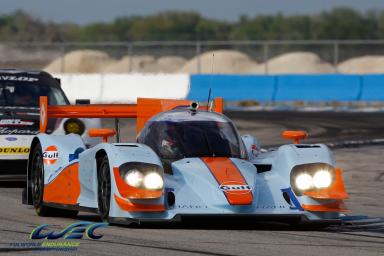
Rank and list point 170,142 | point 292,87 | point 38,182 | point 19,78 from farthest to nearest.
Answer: point 292,87
point 19,78
point 38,182
point 170,142

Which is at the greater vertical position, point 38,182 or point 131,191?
point 131,191

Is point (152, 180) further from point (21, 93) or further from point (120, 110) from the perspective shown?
point (21, 93)

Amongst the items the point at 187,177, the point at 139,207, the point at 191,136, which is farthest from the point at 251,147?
the point at 139,207

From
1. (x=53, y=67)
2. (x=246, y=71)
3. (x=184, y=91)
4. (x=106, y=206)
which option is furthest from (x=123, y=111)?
(x=53, y=67)

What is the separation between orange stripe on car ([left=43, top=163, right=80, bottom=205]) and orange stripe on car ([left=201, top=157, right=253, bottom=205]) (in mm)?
1411

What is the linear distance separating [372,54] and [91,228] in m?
34.0

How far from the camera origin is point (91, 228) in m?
10.1

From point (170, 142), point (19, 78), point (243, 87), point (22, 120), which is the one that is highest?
point (170, 142)

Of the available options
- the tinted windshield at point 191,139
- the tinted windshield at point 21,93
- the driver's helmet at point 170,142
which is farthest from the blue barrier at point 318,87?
the driver's helmet at point 170,142

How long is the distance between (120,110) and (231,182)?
3328mm

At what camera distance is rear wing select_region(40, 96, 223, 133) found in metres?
12.7

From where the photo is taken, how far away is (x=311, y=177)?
34.5 feet

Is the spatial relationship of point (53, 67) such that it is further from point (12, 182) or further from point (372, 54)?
point (12, 182)

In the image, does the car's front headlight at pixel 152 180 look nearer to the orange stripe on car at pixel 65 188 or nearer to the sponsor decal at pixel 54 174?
the orange stripe on car at pixel 65 188
